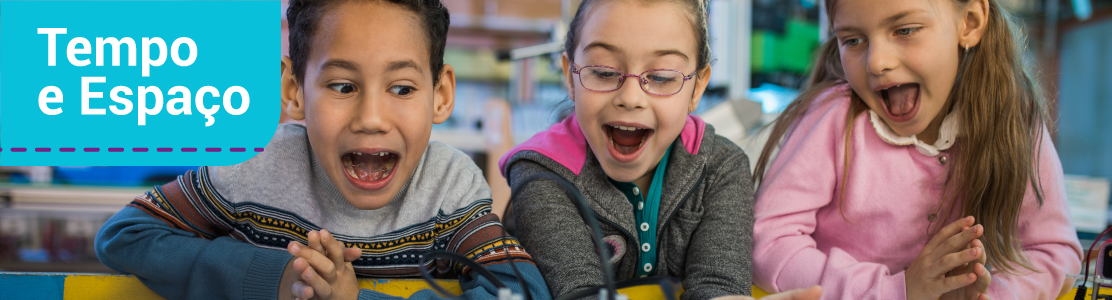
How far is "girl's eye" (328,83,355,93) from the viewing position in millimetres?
754

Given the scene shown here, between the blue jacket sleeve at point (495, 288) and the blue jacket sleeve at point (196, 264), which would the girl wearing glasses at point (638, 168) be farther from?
the blue jacket sleeve at point (196, 264)

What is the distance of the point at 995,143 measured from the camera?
0.92 meters

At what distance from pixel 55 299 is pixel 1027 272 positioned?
1.23 meters

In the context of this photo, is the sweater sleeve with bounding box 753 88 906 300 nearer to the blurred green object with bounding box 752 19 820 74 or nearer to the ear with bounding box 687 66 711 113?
the ear with bounding box 687 66 711 113

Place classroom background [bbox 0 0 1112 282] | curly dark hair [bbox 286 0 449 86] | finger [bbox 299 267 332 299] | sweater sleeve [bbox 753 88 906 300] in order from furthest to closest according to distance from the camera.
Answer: classroom background [bbox 0 0 1112 282] < sweater sleeve [bbox 753 88 906 300] < curly dark hair [bbox 286 0 449 86] < finger [bbox 299 267 332 299]

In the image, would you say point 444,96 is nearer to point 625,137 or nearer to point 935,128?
point 625,137

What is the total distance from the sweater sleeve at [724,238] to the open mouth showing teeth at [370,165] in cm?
42

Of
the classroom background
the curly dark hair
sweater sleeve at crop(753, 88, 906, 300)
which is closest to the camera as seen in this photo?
the curly dark hair

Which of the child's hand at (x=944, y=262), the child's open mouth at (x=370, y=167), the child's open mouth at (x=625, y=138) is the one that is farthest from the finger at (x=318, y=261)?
the child's hand at (x=944, y=262)

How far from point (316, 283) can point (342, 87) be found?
0.22m

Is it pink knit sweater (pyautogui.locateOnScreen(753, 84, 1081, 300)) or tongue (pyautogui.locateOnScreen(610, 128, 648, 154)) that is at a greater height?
tongue (pyautogui.locateOnScreen(610, 128, 648, 154))

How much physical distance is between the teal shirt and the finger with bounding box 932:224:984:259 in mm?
350

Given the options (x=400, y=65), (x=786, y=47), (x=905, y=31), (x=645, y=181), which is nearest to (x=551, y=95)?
(x=786, y=47)

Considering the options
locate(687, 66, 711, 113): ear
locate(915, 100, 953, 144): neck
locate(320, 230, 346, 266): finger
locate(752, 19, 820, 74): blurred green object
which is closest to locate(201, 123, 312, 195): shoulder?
locate(320, 230, 346, 266): finger
